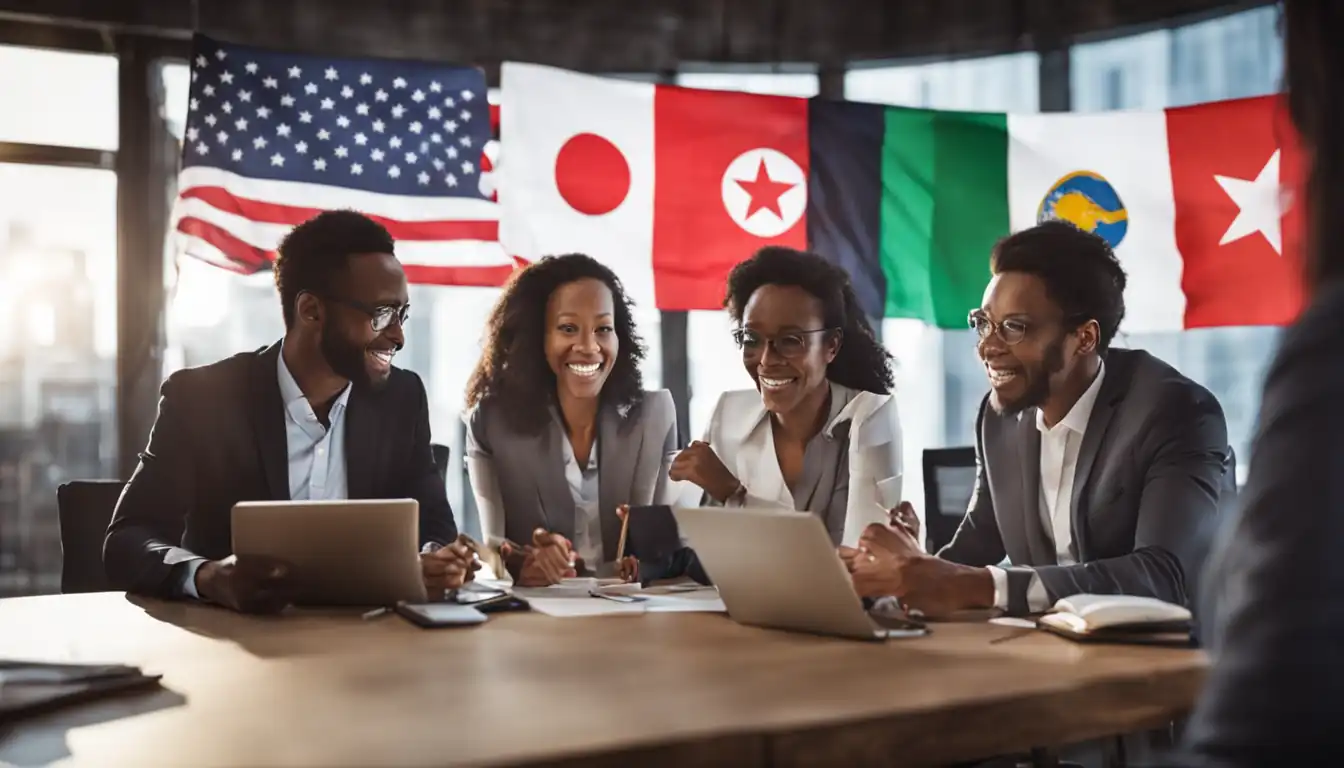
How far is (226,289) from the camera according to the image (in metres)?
4.09

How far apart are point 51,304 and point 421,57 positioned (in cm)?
162

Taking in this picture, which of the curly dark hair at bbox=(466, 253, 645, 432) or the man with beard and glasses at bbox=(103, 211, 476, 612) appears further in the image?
the curly dark hair at bbox=(466, 253, 645, 432)

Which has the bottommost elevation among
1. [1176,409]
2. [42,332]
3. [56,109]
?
[1176,409]

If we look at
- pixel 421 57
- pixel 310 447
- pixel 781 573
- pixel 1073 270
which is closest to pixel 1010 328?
pixel 1073 270

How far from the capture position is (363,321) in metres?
2.77

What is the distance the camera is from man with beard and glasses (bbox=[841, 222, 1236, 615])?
181 cm

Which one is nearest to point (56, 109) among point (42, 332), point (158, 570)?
point (42, 332)

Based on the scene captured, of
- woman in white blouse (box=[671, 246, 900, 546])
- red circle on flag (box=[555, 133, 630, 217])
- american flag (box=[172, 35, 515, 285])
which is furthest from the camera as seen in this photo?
red circle on flag (box=[555, 133, 630, 217])

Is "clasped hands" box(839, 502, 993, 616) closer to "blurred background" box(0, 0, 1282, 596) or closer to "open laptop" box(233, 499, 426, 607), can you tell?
"open laptop" box(233, 499, 426, 607)

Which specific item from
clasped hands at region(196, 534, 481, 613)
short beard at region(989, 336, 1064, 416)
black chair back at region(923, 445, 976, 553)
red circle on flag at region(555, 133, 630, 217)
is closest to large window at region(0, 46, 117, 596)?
red circle on flag at region(555, 133, 630, 217)

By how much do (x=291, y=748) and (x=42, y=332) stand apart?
3.57 metres

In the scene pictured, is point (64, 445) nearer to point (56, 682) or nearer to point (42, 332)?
point (42, 332)

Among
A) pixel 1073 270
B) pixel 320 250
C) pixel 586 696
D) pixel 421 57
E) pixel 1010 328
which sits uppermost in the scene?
pixel 421 57

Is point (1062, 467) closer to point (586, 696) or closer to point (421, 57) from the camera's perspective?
point (586, 696)
